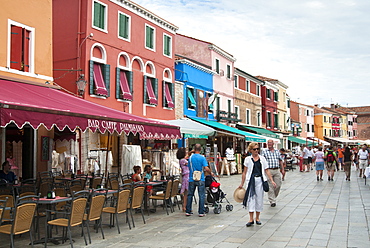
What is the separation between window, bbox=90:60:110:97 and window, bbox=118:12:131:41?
2038 mm

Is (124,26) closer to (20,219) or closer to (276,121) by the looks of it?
(20,219)

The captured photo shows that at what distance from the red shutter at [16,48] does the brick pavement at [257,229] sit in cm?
546

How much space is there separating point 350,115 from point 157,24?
66.6 m

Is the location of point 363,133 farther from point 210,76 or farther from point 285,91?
point 210,76

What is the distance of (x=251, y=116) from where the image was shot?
36312mm

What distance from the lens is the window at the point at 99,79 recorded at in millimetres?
16125

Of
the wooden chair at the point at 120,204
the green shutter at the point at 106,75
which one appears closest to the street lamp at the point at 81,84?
the green shutter at the point at 106,75

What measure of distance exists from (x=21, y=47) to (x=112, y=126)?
512cm

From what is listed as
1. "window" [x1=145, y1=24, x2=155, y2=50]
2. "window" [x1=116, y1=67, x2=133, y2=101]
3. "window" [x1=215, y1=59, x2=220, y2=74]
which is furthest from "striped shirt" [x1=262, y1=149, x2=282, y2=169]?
"window" [x1=215, y1=59, x2=220, y2=74]

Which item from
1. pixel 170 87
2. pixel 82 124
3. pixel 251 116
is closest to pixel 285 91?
pixel 251 116

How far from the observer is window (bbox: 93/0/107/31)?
54.4 ft

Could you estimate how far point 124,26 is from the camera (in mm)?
18375

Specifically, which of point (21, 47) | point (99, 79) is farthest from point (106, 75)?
point (21, 47)

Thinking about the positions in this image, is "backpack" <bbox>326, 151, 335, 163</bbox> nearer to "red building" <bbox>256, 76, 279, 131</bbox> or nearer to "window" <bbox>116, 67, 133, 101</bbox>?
"window" <bbox>116, 67, 133, 101</bbox>
